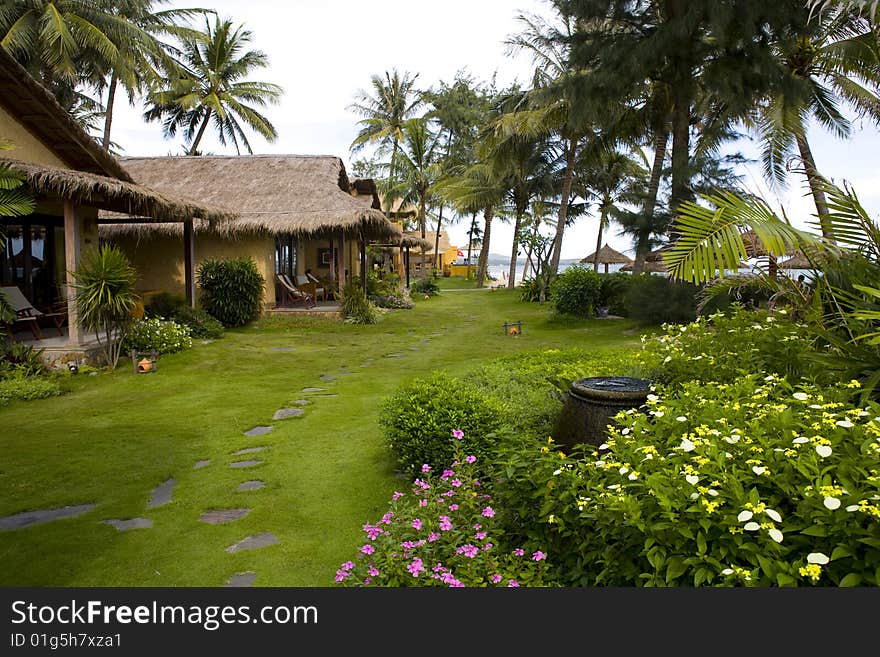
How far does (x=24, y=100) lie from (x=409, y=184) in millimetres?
27056

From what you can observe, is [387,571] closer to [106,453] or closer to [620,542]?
[620,542]

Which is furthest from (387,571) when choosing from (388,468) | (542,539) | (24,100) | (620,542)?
(24,100)

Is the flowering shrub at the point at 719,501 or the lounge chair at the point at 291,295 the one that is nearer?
the flowering shrub at the point at 719,501

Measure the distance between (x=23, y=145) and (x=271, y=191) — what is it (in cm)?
832

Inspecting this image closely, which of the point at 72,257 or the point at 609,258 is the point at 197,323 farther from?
the point at 609,258

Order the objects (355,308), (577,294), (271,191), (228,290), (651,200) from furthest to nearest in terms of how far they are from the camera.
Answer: (271,191), (355,308), (577,294), (228,290), (651,200)

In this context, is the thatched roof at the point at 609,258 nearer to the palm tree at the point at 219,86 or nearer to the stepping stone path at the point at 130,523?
the palm tree at the point at 219,86

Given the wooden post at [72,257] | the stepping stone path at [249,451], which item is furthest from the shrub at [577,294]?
the stepping stone path at [249,451]

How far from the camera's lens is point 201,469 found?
519 centimetres

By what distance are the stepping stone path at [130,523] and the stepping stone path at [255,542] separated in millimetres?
733

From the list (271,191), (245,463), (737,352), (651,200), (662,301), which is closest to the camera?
(737,352)

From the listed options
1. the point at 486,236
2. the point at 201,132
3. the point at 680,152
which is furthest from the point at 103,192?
the point at 486,236

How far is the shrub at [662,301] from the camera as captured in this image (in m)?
13.3

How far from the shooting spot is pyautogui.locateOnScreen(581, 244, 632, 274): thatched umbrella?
124 ft
